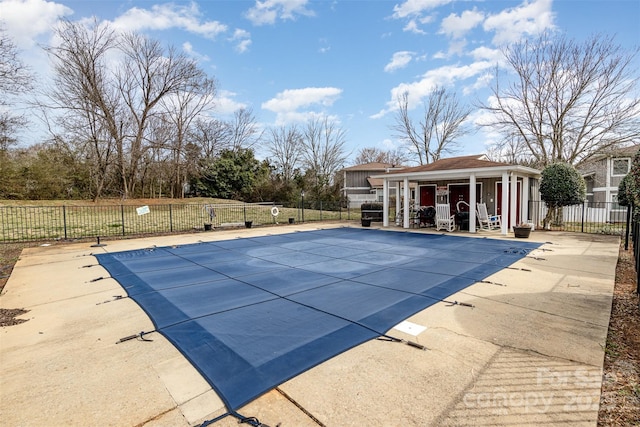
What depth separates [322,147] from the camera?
3056cm

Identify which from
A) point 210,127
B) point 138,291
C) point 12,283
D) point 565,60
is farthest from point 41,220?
point 565,60

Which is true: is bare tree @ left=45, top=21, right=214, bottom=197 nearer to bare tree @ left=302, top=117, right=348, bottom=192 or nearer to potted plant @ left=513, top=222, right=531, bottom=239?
bare tree @ left=302, top=117, right=348, bottom=192

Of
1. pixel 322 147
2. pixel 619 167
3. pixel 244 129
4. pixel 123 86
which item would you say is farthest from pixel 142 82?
pixel 619 167

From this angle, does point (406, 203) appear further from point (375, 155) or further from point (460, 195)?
point (375, 155)

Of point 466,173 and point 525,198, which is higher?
point 466,173

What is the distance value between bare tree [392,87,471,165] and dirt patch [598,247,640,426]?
21844 millimetres

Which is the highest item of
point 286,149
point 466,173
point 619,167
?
point 286,149

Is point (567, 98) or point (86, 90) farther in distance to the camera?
point (86, 90)

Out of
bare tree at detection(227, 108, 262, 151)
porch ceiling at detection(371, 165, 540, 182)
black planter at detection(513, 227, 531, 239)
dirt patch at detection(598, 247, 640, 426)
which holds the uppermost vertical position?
bare tree at detection(227, 108, 262, 151)

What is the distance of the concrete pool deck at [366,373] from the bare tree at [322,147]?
2667 centimetres

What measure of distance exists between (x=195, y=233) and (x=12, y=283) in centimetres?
666

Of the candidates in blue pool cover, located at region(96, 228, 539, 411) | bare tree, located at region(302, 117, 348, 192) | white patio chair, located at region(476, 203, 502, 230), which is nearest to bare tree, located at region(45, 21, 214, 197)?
bare tree, located at region(302, 117, 348, 192)

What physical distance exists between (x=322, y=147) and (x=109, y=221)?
20464mm

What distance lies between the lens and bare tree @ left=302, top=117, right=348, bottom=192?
30.1 meters
